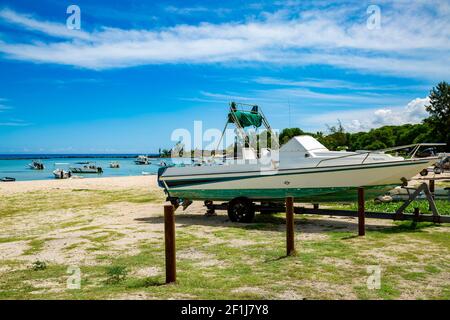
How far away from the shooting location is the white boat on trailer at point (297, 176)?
13.0 meters

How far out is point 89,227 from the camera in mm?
13750

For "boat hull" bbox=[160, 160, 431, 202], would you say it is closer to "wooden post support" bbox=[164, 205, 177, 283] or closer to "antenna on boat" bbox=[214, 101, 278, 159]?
"antenna on boat" bbox=[214, 101, 278, 159]

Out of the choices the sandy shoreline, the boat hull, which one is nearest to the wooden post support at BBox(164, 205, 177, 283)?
the boat hull

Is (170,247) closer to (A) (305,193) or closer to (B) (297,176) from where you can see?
(B) (297,176)

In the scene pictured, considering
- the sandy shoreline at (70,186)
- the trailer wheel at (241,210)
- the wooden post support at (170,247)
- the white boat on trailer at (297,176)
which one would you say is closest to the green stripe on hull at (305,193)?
the white boat on trailer at (297,176)

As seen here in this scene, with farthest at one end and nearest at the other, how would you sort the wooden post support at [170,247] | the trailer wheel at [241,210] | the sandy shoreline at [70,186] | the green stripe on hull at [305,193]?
the sandy shoreline at [70,186]
the trailer wheel at [241,210]
the green stripe on hull at [305,193]
the wooden post support at [170,247]

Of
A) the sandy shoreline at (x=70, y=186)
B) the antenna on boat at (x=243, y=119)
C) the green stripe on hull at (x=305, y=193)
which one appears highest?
the antenna on boat at (x=243, y=119)

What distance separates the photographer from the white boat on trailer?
1297 cm

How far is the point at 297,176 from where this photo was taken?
534 inches

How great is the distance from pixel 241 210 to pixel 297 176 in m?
2.42

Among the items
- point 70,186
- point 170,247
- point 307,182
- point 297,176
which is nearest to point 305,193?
point 307,182

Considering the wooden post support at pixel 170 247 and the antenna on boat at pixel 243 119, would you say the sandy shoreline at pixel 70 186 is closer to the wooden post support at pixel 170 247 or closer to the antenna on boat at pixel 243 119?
the antenna on boat at pixel 243 119
